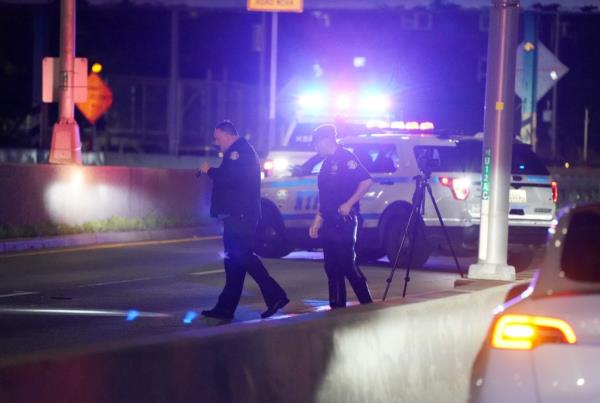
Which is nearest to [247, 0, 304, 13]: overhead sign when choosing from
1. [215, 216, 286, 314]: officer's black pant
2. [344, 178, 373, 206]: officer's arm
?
[215, 216, 286, 314]: officer's black pant

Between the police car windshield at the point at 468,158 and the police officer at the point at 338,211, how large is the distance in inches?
208

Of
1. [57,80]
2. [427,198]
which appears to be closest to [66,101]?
[57,80]

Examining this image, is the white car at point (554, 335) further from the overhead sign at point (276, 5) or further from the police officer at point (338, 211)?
the overhead sign at point (276, 5)

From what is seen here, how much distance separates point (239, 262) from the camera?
34.7 feet

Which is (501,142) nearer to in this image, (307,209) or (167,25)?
(307,209)

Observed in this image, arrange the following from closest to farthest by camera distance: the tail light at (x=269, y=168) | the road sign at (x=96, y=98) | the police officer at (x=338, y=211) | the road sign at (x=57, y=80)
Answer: the police officer at (x=338, y=211), the road sign at (x=57, y=80), the tail light at (x=269, y=168), the road sign at (x=96, y=98)

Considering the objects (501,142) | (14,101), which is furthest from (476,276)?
(14,101)

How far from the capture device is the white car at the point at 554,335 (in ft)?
15.6

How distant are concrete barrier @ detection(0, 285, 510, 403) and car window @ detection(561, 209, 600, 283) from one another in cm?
156

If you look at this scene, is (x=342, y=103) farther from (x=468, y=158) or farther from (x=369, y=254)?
(x=468, y=158)

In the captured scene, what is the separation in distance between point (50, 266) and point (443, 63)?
32765 mm

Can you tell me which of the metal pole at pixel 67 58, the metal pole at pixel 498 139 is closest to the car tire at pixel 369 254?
the metal pole at pixel 498 139

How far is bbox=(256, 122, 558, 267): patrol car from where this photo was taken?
15508 mm

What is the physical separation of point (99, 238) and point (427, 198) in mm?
6239
